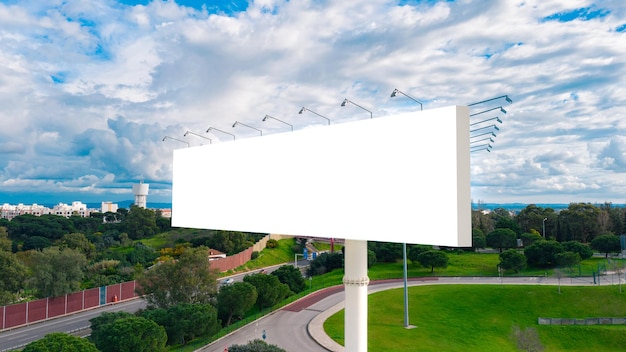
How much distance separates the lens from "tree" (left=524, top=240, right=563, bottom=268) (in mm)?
40000

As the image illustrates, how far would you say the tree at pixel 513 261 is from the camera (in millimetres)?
38812

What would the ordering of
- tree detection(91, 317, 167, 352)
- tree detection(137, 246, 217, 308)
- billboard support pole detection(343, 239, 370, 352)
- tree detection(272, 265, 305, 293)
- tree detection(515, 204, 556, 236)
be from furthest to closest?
tree detection(515, 204, 556, 236)
tree detection(272, 265, 305, 293)
tree detection(137, 246, 217, 308)
tree detection(91, 317, 167, 352)
billboard support pole detection(343, 239, 370, 352)

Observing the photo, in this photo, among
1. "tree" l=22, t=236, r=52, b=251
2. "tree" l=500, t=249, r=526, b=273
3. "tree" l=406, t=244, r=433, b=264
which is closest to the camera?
"tree" l=500, t=249, r=526, b=273

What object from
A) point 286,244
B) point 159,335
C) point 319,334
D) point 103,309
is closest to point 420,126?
point 159,335

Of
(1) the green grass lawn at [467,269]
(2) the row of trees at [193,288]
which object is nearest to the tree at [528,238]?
(1) the green grass lawn at [467,269]

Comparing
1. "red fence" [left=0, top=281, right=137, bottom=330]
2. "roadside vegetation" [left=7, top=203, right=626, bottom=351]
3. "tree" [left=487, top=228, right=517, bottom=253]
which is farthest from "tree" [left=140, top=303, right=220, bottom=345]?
"tree" [left=487, top=228, right=517, bottom=253]

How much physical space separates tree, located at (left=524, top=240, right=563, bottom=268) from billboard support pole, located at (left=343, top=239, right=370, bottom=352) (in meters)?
36.9

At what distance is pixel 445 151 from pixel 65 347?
1599 centimetres

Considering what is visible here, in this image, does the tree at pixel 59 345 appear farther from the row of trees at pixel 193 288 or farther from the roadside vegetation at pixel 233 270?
the row of trees at pixel 193 288

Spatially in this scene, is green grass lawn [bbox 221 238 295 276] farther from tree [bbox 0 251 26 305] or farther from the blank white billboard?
the blank white billboard

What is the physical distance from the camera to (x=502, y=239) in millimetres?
48938

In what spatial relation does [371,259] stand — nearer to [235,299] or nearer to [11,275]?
[235,299]

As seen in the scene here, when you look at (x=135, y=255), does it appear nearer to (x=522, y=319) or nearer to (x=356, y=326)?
(x=522, y=319)

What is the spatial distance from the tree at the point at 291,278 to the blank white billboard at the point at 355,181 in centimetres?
2586
